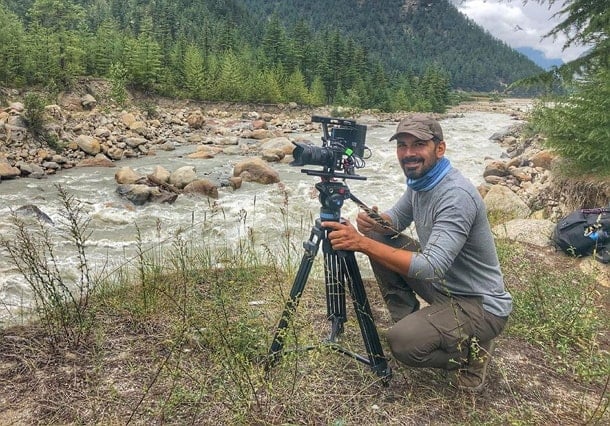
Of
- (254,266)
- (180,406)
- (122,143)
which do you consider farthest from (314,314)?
(122,143)

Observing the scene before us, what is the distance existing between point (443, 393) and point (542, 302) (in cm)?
128

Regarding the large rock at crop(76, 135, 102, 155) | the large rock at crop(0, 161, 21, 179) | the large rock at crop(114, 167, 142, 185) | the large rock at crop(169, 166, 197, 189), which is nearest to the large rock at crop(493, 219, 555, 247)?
the large rock at crop(169, 166, 197, 189)

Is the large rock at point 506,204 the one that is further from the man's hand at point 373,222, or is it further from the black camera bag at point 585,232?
the man's hand at point 373,222

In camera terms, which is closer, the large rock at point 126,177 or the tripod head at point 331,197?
the tripod head at point 331,197

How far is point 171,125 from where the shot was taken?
979 inches

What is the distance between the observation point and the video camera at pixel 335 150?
2395 millimetres

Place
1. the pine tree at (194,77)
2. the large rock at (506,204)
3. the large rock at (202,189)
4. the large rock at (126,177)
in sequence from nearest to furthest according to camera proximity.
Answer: the large rock at (506,204) → the large rock at (202,189) → the large rock at (126,177) → the pine tree at (194,77)

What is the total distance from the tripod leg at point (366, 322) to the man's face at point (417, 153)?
59cm

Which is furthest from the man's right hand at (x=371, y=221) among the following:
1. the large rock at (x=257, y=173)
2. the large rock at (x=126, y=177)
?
the large rock at (x=126, y=177)

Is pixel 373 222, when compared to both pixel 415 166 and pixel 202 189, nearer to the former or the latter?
pixel 415 166

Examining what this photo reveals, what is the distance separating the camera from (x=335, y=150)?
2.45 meters

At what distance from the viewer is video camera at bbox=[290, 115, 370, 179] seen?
2395 millimetres

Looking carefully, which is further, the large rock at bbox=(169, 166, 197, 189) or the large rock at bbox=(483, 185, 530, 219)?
the large rock at bbox=(169, 166, 197, 189)

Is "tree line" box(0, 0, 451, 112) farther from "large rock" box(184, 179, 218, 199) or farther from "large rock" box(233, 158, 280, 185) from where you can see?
"large rock" box(184, 179, 218, 199)
